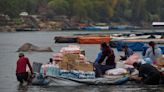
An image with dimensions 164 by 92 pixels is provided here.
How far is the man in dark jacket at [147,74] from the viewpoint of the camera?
3005 centimetres

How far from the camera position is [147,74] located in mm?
30406

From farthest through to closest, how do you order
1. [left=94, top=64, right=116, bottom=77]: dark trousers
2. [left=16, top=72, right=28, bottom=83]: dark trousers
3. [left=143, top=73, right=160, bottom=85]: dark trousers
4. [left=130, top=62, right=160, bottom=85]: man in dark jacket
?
[left=16, top=72, right=28, bottom=83]: dark trousers, [left=94, top=64, right=116, bottom=77]: dark trousers, [left=143, top=73, right=160, bottom=85]: dark trousers, [left=130, top=62, right=160, bottom=85]: man in dark jacket

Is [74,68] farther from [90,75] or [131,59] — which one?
[131,59]

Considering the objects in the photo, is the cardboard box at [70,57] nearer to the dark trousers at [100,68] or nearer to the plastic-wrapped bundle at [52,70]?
the plastic-wrapped bundle at [52,70]

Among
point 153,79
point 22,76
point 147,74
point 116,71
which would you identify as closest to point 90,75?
point 116,71

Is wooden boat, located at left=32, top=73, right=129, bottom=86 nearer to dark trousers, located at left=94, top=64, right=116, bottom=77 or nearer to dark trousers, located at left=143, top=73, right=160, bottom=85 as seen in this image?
dark trousers, located at left=94, top=64, right=116, bottom=77

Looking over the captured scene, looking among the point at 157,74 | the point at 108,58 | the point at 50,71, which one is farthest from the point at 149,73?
the point at 50,71

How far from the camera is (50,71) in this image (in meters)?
31.1

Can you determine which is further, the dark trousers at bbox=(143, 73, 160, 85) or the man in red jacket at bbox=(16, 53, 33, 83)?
the man in red jacket at bbox=(16, 53, 33, 83)

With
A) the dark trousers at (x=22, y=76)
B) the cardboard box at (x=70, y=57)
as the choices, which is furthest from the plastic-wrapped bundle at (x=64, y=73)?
the dark trousers at (x=22, y=76)

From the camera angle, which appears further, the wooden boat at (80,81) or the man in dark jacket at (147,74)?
the wooden boat at (80,81)

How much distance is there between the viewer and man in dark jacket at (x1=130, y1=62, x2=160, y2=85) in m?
30.0

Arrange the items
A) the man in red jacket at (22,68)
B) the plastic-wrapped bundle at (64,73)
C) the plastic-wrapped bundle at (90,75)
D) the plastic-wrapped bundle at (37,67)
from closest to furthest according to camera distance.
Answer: the plastic-wrapped bundle at (90,75) < the plastic-wrapped bundle at (64,73) < the man in red jacket at (22,68) < the plastic-wrapped bundle at (37,67)

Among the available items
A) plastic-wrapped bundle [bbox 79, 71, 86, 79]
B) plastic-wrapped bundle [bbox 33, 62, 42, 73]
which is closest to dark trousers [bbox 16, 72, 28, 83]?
plastic-wrapped bundle [bbox 33, 62, 42, 73]
